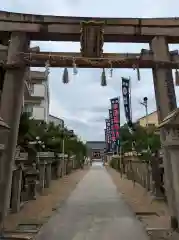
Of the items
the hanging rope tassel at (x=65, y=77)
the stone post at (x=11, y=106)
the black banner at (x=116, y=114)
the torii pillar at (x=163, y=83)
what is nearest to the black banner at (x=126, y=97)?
the black banner at (x=116, y=114)

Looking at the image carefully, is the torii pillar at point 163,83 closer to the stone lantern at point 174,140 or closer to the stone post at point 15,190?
the stone lantern at point 174,140

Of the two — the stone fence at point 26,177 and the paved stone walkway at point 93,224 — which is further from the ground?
the stone fence at point 26,177

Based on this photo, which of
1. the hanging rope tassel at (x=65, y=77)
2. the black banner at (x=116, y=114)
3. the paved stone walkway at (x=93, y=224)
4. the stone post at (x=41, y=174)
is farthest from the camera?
the black banner at (x=116, y=114)

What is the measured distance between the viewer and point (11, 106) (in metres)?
10.0

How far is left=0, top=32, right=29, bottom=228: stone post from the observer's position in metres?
9.76

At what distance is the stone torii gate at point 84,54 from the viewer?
10.0 metres

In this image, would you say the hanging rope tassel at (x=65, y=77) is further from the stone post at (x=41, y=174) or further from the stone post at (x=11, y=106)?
the stone post at (x=41, y=174)

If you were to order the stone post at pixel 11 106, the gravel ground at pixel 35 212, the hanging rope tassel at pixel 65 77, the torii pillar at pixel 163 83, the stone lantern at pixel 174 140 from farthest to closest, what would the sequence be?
the gravel ground at pixel 35 212 → the torii pillar at pixel 163 83 → the hanging rope tassel at pixel 65 77 → the stone post at pixel 11 106 → the stone lantern at pixel 174 140

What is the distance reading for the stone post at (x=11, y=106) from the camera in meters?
9.76

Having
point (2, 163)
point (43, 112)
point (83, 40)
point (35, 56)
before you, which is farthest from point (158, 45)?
point (43, 112)

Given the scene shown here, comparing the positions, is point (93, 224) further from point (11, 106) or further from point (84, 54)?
point (84, 54)

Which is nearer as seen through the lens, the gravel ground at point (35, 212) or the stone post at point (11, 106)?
the stone post at point (11, 106)

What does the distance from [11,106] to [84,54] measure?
2402mm

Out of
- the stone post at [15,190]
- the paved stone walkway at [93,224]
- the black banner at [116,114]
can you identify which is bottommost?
the paved stone walkway at [93,224]
